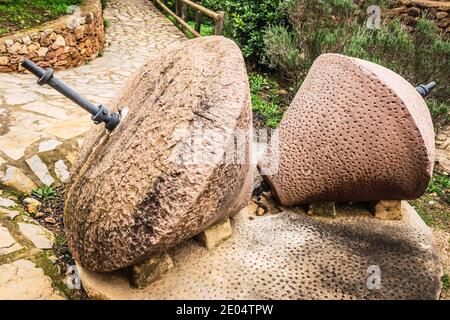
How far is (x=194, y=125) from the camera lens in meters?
1.58

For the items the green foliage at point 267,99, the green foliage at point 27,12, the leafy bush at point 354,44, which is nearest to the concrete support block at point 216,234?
the green foliage at point 267,99

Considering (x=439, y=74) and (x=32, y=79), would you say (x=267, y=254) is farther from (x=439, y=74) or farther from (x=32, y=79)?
(x=32, y=79)

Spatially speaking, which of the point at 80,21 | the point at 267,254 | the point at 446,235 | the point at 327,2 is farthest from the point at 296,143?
the point at 80,21

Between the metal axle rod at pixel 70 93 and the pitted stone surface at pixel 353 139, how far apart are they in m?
1.14

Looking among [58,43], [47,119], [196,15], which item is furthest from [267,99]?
[196,15]

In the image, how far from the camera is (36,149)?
3.23 meters

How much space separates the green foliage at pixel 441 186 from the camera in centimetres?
368

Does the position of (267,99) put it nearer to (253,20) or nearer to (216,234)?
(253,20)

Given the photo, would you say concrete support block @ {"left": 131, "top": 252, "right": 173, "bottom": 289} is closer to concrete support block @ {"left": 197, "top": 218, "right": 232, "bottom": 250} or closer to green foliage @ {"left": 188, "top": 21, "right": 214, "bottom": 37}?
concrete support block @ {"left": 197, "top": 218, "right": 232, "bottom": 250}

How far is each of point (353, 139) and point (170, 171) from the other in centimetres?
126

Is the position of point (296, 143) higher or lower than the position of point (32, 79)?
higher

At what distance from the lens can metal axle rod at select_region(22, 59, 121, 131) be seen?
161cm

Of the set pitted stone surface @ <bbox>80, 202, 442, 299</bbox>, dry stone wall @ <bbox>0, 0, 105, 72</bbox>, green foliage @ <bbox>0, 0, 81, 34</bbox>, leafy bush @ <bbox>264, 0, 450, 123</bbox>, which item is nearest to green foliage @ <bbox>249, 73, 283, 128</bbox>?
leafy bush @ <bbox>264, 0, 450, 123</bbox>
